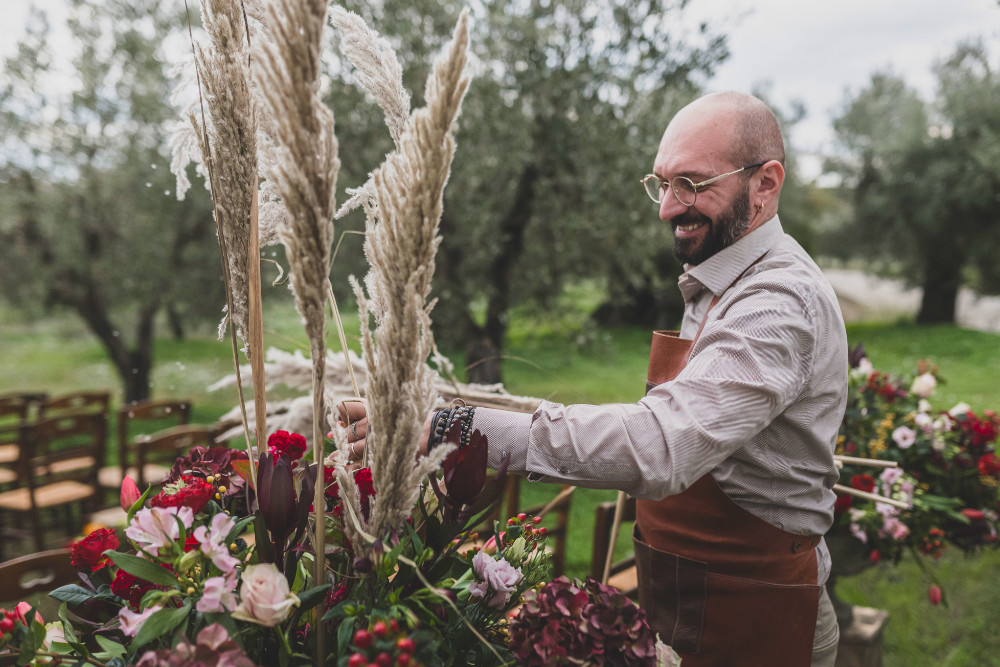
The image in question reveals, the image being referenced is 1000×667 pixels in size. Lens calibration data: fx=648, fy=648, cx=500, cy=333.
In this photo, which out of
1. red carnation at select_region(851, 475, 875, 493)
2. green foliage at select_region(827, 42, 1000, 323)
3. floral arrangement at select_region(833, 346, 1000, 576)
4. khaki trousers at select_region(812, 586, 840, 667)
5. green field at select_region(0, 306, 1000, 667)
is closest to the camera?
khaki trousers at select_region(812, 586, 840, 667)

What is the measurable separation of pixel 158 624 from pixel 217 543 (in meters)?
0.12

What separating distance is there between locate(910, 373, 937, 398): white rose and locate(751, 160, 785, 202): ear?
233 cm

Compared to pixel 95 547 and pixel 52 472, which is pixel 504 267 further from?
pixel 95 547

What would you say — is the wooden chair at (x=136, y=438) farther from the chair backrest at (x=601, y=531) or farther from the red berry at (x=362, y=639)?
the red berry at (x=362, y=639)

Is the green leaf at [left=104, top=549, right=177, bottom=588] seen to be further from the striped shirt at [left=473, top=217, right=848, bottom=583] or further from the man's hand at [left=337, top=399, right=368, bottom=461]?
the striped shirt at [left=473, top=217, right=848, bottom=583]

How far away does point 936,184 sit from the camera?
1455 cm

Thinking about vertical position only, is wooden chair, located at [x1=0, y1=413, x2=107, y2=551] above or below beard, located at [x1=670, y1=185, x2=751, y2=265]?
below

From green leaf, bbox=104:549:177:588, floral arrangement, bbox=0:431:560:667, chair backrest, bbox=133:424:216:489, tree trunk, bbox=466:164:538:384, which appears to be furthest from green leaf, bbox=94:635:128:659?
tree trunk, bbox=466:164:538:384

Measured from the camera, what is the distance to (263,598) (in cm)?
83

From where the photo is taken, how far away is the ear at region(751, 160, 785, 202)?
1.65 metres

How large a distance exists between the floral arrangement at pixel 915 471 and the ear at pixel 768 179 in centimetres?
168

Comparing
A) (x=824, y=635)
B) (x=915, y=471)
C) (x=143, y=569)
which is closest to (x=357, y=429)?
(x=143, y=569)

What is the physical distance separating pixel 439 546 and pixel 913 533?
2902mm

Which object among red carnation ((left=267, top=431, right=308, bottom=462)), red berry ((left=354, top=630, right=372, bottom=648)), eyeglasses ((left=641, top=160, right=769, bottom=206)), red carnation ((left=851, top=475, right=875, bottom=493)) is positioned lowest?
red carnation ((left=851, top=475, right=875, bottom=493))
